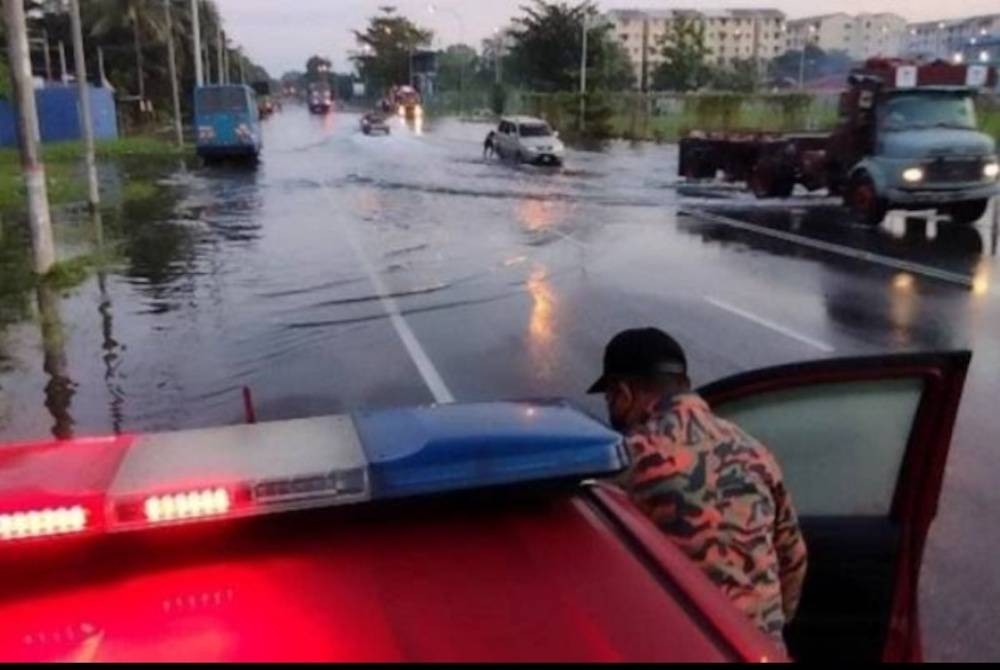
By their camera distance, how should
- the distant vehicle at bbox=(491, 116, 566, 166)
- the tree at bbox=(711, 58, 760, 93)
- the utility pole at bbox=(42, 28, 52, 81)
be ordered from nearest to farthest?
the distant vehicle at bbox=(491, 116, 566, 166), the utility pole at bbox=(42, 28, 52, 81), the tree at bbox=(711, 58, 760, 93)

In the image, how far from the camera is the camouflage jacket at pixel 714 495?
8.93ft

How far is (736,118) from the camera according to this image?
5175 cm

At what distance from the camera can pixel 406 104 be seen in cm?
10406

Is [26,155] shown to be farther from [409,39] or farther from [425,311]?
[409,39]

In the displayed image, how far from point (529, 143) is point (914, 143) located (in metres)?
20.0

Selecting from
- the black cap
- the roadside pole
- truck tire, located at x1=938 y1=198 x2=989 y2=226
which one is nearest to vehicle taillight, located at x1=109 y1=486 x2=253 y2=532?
the black cap

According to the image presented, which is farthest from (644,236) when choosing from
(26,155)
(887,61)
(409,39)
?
(409,39)

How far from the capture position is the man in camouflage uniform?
2.72m

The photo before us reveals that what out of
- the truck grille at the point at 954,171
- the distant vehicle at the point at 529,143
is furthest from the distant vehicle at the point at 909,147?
the distant vehicle at the point at 529,143

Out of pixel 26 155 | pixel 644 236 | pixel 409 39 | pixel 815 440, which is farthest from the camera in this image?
pixel 409 39

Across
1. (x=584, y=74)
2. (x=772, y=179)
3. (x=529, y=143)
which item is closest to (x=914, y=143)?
(x=772, y=179)

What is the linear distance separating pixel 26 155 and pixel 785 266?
10669mm

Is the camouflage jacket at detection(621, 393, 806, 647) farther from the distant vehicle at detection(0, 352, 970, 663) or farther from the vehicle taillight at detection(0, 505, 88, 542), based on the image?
the vehicle taillight at detection(0, 505, 88, 542)

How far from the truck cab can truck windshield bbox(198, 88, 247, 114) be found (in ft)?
82.4
